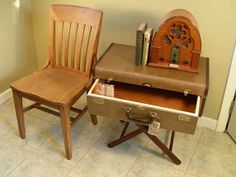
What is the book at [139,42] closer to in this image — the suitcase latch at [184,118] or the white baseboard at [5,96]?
the suitcase latch at [184,118]

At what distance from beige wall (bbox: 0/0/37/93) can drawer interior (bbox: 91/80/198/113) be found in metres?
0.97

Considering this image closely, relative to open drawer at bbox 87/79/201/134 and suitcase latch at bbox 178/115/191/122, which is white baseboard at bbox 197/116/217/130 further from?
suitcase latch at bbox 178/115/191/122

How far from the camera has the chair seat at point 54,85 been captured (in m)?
1.59

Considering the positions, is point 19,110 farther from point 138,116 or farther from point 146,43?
point 146,43

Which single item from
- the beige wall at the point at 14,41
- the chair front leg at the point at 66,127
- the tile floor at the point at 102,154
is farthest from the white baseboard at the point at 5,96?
the chair front leg at the point at 66,127

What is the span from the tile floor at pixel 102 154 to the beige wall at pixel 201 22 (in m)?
0.30

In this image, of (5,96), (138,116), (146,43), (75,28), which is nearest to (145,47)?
(146,43)

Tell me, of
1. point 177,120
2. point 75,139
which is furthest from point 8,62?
point 177,120

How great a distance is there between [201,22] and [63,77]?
951 mm

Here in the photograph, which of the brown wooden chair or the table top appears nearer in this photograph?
the table top

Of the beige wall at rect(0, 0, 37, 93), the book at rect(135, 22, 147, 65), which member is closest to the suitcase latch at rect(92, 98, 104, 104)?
the book at rect(135, 22, 147, 65)

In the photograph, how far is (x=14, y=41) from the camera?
220 centimetres

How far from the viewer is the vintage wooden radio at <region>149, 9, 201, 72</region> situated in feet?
4.69

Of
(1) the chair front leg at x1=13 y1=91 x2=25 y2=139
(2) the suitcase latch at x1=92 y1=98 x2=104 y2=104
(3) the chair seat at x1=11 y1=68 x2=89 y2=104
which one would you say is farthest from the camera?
(1) the chair front leg at x1=13 y1=91 x2=25 y2=139
